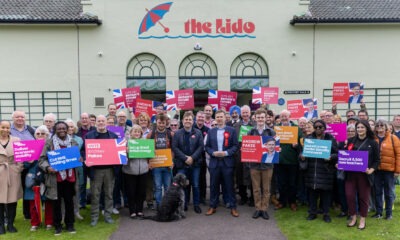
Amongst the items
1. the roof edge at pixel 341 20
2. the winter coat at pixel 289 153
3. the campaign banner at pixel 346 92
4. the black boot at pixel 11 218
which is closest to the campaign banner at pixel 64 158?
the black boot at pixel 11 218

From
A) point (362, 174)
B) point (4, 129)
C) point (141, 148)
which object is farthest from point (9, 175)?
point (362, 174)

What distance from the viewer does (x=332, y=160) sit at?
6.75m

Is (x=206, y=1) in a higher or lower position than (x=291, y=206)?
higher

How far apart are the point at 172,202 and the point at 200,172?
4.98ft

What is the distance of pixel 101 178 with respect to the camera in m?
6.73

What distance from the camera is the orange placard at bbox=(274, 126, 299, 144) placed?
7336mm

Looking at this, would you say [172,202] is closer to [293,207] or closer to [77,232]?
[77,232]

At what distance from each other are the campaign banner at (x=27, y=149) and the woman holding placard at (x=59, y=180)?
0.31 m

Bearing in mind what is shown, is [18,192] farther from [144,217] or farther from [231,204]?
[231,204]

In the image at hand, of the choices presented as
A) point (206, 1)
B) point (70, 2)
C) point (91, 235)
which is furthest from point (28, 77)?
point (91, 235)

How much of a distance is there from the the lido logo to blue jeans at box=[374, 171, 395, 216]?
12.2 meters

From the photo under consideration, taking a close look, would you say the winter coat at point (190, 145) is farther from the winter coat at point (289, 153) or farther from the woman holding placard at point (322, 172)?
the woman holding placard at point (322, 172)

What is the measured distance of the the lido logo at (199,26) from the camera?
57.4 feet

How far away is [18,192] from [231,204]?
438 centimetres
